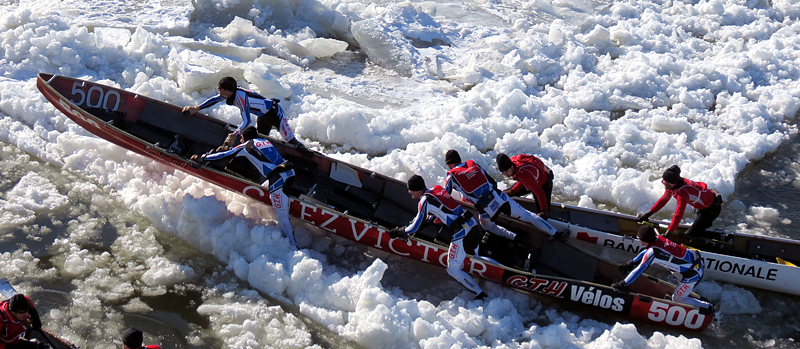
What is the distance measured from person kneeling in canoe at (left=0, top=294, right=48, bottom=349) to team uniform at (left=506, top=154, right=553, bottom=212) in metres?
5.83

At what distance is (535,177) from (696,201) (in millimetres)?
2180

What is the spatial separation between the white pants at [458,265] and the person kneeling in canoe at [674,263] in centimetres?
172

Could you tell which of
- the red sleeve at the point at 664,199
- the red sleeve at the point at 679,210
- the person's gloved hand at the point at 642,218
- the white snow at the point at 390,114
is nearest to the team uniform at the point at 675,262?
the white snow at the point at 390,114

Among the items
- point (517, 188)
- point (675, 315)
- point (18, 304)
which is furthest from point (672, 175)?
point (18, 304)

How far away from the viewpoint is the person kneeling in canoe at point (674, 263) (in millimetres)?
6805

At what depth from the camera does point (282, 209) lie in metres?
7.72

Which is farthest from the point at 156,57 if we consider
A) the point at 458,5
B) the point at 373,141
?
the point at 458,5

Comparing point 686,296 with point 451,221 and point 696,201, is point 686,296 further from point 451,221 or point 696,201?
point 451,221

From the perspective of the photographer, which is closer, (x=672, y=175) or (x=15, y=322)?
(x=15, y=322)

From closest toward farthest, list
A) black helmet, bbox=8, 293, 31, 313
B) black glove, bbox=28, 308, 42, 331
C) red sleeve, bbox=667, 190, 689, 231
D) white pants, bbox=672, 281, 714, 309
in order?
1. black helmet, bbox=8, 293, 31, 313
2. black glove, bbox=28, 308, 42, 331
3. white pants, bbox=672, 281, 714, 309
4. red sleeve, bbox=667, 190, 689, 231

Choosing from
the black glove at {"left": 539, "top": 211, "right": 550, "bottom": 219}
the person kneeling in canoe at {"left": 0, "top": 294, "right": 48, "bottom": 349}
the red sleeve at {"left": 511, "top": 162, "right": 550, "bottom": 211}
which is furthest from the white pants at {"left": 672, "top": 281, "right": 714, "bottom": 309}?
the person kneeling in canoe at {"left": 0, "top": 294, "right": 48, "bottom": 349}

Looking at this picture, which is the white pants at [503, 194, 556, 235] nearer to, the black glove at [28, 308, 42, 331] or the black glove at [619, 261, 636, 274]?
the black glove at [619, 261, 636, 274]

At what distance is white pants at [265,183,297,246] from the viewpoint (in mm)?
7609

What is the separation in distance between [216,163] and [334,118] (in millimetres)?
2461
